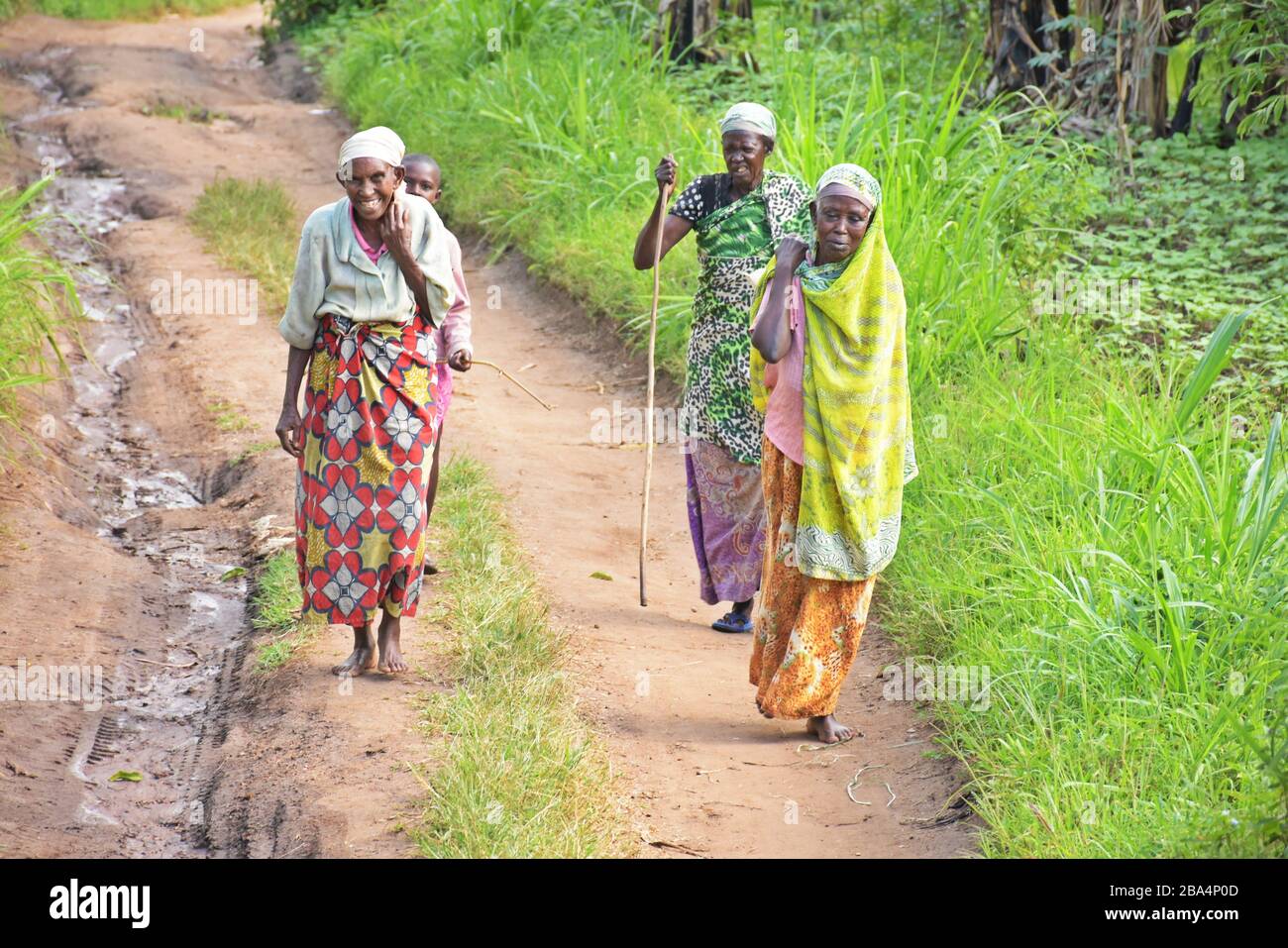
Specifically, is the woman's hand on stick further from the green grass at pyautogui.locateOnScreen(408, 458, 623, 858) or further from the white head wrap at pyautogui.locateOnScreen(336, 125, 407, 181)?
the green grass at pyautogui.locateOnScreen(408, 458, 623, 858)

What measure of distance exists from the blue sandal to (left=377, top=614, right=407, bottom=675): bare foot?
4.30 feet

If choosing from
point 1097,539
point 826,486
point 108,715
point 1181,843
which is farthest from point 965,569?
point 108,715

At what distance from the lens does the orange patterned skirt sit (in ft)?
14.2

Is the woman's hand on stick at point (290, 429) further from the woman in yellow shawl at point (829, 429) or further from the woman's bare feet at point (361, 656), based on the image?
the woman in yellow shawl at point (829, 429)

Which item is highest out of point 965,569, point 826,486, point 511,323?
point 826,486

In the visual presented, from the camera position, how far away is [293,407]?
4539 millimetres

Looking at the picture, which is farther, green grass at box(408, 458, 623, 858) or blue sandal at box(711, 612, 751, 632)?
blue sandal at box(711, 612, 751, 632)

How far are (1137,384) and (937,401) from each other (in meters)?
0.88

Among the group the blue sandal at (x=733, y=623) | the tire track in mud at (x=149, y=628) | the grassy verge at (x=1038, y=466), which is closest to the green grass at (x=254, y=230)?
the tire track in mud at (x=149, y=628)

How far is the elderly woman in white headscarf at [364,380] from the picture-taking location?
4.39m

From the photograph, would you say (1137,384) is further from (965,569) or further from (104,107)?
(104,107)

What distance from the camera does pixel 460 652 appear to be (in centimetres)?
489

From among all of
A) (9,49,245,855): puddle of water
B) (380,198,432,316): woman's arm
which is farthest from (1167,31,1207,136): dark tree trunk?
(9,49,245,855): puddle of water

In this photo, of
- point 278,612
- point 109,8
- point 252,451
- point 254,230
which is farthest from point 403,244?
point 109,8
